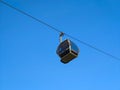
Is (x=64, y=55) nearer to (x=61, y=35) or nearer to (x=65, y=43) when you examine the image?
(x=65, y=43)

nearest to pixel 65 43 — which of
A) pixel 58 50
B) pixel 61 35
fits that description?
pixel 58 50

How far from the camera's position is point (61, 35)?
888 cm

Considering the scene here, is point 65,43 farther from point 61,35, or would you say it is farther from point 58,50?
point 61,35

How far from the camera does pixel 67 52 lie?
773 cm

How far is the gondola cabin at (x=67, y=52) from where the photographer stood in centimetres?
767

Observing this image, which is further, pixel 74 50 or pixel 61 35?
pixel 61 35

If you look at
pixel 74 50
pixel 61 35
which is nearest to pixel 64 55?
pixel 74 50

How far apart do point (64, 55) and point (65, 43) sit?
1.41ft

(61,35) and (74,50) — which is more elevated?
(61,35)

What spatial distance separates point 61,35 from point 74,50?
49.4 inches

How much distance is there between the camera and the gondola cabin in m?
7.67

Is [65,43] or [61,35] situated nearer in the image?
[65,43]

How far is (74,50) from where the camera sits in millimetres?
7746

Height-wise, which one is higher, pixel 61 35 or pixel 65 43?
pixel 61 35
